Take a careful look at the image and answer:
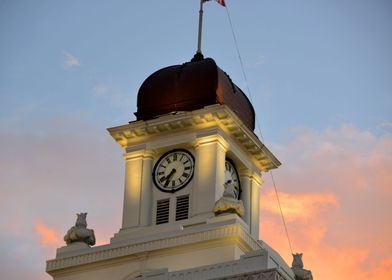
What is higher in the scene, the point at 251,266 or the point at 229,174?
the point at 229,174

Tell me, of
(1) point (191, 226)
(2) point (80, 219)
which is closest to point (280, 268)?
(1) point (191, 226)

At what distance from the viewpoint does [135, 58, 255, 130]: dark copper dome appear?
87.0 metres

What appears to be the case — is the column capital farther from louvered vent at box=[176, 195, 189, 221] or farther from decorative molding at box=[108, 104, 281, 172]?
louvered vent at box=[176, 195, 189, 221]

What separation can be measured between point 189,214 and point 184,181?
212 cm

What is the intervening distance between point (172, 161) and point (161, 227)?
4.07 m

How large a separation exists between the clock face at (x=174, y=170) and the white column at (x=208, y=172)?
70 centimetres

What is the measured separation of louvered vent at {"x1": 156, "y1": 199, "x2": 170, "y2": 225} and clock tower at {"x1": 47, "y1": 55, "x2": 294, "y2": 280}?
0.16 ft

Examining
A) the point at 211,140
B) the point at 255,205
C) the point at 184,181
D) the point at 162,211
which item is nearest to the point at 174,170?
the point at 184,181

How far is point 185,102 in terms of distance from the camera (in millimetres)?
87125

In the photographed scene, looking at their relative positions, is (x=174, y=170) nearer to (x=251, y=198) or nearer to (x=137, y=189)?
(x=137, y=189)

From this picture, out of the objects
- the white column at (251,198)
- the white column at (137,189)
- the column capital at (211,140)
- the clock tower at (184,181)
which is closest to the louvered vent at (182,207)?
the clock tower at (184,181)

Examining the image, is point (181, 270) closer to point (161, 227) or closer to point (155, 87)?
point (161, 227)

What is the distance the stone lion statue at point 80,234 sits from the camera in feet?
278

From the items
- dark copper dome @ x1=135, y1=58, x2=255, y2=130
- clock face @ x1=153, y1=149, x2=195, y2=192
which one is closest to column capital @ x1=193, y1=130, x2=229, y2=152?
clock face @ x1=153, y1=149, x2=195, y2=192
